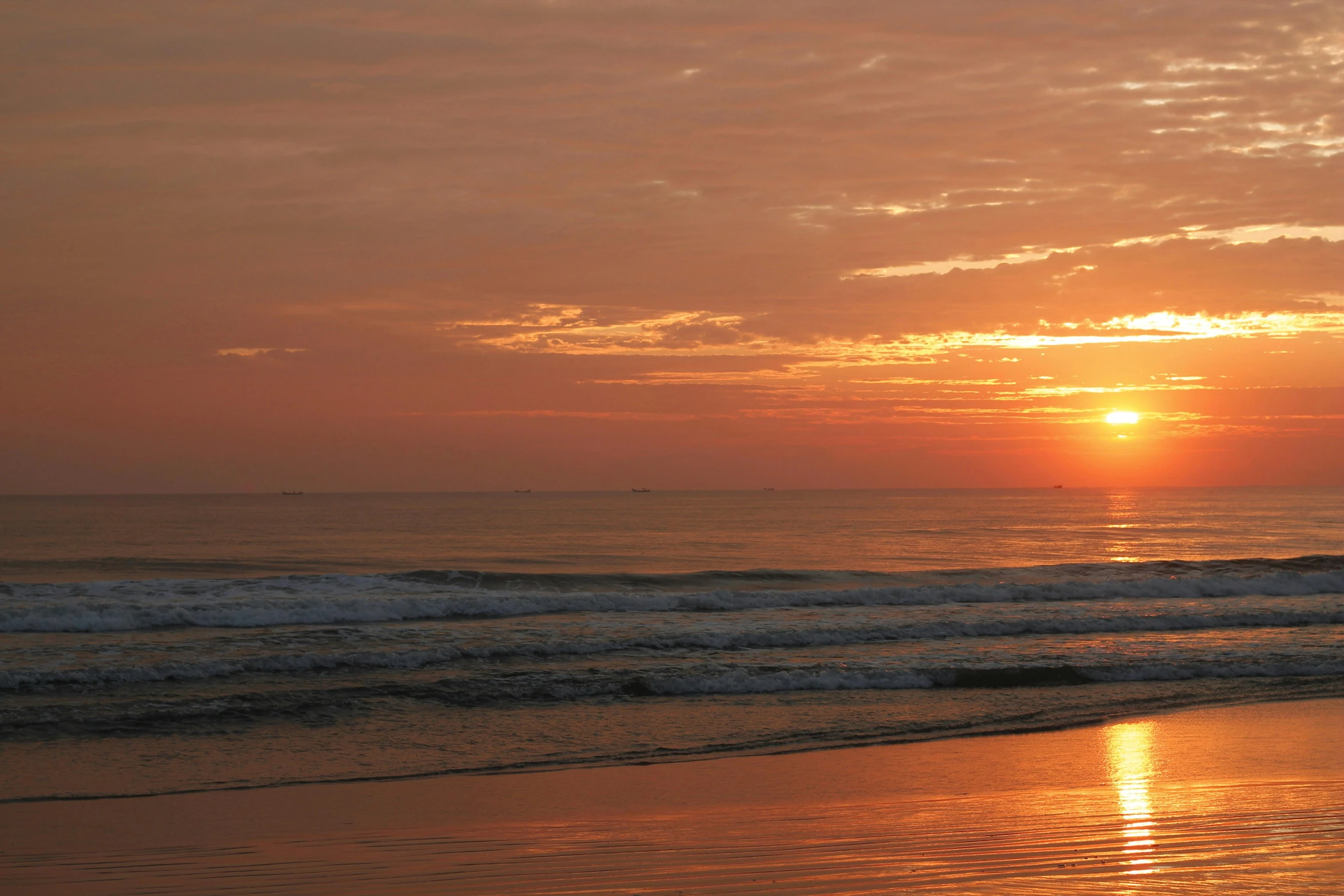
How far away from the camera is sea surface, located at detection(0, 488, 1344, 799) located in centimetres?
1168

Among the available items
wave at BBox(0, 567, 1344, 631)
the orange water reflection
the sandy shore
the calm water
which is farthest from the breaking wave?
the sandy shore

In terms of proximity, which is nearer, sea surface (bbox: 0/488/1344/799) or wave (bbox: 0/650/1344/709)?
sea surface (bbox: 0/488/1344/799)

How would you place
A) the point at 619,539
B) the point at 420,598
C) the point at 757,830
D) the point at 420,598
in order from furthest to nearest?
the point at 619,539 < the point at 420,598 < the point at 420,598 < the point at 757,830

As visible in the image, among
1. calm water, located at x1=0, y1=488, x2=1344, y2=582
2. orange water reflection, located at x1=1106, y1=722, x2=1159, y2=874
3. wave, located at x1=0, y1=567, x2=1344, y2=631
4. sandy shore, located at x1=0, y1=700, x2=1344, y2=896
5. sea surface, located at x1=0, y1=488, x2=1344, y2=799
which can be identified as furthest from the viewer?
calm water, located at x1=0, y1=488, x2=1344, y2=582

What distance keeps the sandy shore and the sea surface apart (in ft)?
3.40

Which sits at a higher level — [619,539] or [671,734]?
[671,734]

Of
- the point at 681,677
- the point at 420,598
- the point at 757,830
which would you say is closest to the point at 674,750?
the point at 757,830

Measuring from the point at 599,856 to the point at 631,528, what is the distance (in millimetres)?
59335

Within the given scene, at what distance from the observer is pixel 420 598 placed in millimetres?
24578

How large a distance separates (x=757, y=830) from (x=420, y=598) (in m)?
17.8

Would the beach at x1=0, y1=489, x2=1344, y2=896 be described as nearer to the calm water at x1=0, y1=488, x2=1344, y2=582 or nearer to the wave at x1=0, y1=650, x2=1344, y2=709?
the wave at x1=0, y1=650, x2=1344, y2=709

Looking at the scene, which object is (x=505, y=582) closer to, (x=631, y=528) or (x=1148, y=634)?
(x=1148, y=634)

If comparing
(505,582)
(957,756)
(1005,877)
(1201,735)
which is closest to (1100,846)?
(1005,877)

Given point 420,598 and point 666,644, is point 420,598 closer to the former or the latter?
point 420,598
